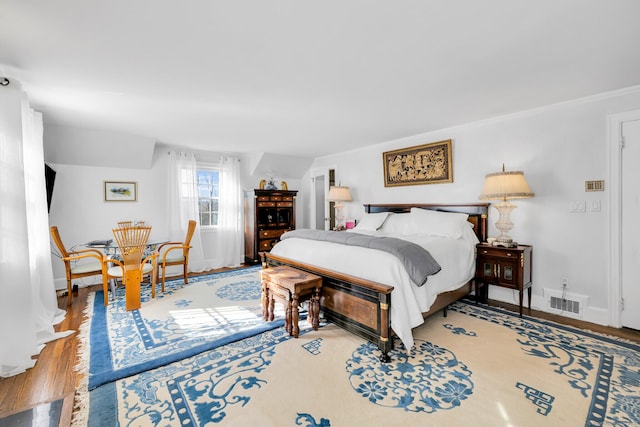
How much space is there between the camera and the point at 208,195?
19.6ft

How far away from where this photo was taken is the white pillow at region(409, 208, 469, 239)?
3.65 meters

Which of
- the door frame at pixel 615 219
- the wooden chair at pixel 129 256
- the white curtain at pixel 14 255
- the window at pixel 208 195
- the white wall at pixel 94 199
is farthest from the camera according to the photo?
the window at pixel 208 195

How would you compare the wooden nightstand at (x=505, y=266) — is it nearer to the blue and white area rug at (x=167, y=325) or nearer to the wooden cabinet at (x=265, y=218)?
the blue and white area rug at (x=167, y=325)

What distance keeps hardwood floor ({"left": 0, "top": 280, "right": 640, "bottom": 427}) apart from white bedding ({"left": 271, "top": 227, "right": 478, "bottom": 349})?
1249 millimetres

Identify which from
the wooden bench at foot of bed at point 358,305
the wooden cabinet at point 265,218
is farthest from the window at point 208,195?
the wooden bench at foot of bed at point 358,305

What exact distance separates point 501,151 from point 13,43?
16.0 feet

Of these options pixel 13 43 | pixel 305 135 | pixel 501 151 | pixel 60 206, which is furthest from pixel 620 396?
pixel 60 206

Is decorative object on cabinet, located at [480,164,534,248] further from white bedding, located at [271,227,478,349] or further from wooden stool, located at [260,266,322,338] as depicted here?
wooden stool, located at [260,266,322,338]

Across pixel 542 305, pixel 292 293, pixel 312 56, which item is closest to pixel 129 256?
pixel 292 293

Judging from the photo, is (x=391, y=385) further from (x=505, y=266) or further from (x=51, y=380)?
(x=51, y=380)

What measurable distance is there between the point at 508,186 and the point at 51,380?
14.9ft

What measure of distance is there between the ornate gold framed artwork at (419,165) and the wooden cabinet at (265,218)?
2379 millimetres

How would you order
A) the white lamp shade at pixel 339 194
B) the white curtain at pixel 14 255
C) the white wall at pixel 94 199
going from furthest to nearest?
1. the white lamp shade at pixel 339 194
2. the white wall at pixel 94 199
3. the white curtain at pixel 14 255

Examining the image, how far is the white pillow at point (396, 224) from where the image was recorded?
4285 millimetres
